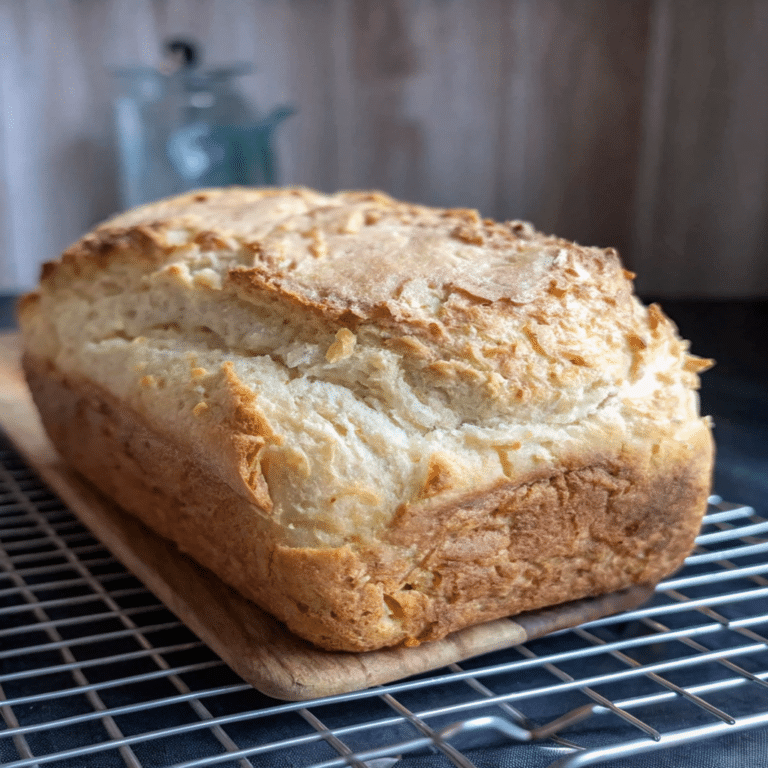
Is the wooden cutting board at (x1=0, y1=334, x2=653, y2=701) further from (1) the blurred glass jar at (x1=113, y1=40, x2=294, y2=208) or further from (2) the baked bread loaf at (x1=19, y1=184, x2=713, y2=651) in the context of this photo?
(1) the blurred glass jar at (x1=113, y1=40, x2=294, y2=208)

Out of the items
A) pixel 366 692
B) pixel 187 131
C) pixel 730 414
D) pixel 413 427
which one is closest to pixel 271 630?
pixel 366 692

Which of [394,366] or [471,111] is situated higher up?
[471,111]

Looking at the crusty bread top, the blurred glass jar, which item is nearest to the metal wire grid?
the crusty bread top

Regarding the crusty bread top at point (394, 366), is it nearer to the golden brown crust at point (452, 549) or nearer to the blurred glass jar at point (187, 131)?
the golden brown crust at point (452, 549)

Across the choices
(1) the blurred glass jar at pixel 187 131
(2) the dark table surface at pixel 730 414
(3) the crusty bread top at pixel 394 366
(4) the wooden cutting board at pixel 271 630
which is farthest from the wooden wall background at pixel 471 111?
(4) the wooden cutting board at pixel 271 630

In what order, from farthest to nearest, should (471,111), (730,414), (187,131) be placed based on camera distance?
1. (471,111)
2. (187,131)
3. (730,414)

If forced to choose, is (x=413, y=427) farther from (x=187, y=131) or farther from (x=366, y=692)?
(x=187, y=131)

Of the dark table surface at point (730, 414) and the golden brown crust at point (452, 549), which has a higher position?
the golden brown crust at point (452, 549)
